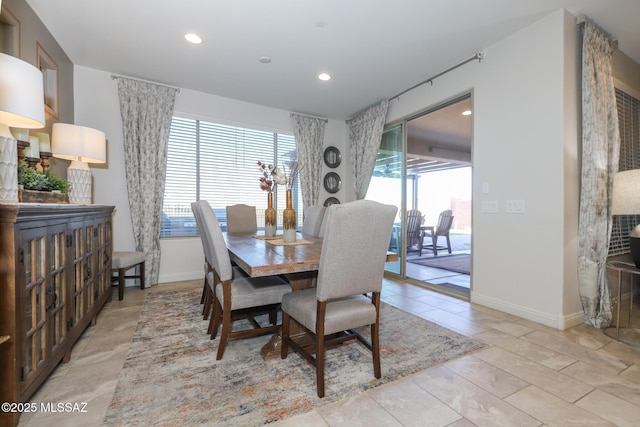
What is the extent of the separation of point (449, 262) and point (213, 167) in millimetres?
4618

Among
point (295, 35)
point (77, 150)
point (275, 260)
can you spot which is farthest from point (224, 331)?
point (295, 35)

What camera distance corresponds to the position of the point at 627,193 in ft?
7.25

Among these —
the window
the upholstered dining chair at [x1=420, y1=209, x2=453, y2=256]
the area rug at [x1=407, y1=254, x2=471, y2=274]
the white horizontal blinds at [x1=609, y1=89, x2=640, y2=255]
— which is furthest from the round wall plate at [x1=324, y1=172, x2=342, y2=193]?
the white horizontal blinds at [x1=609, y1=89, x2=640, y2=255]

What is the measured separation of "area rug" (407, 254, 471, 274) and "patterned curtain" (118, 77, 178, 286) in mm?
4504

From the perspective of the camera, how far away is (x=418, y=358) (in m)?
A: 1.96

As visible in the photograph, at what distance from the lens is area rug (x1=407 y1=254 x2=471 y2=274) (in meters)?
4.94

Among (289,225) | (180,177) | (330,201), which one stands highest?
(180,177)

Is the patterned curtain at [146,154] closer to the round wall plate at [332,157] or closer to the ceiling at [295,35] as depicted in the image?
the ceiling at [295,35]

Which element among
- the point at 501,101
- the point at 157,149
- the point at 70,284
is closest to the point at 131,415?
the point at 70,284

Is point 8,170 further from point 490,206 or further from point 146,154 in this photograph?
point 490,206

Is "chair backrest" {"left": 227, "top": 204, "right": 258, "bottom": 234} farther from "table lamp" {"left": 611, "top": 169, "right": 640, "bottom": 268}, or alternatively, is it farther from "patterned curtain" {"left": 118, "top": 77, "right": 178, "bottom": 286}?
"table lamp" {"left": 611, "top": 169, "right": 640, "bottom": 268}

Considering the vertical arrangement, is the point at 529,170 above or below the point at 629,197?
above

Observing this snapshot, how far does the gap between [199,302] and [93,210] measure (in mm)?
1356

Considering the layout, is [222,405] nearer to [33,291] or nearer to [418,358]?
[33,291]
